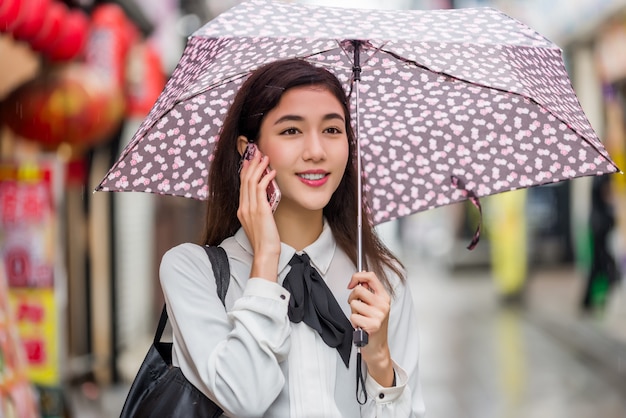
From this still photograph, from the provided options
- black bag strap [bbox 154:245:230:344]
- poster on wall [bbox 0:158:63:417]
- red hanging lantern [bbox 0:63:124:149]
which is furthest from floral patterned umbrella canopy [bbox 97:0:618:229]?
red hanging lantern [bbox 0:63:124:149]

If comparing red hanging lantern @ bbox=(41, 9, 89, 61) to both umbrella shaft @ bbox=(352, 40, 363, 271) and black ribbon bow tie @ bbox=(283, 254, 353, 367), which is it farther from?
black ribbon bow tie @ bbox=(283, 254, 353, 367)

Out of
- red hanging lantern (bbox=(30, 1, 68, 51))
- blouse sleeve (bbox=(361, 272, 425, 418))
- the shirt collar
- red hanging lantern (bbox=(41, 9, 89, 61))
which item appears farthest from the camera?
red hanging lantern (bbox=(41, 9, 89, 61))

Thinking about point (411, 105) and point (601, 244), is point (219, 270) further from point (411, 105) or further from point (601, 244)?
point (601, 244)

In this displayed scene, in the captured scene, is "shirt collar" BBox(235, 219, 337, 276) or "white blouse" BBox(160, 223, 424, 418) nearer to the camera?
"white blouse" BBox(160, 223, 424, 418)

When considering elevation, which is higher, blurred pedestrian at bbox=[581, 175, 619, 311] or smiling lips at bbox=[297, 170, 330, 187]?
smiling lips at bbox=[297, 170, 330, 187]

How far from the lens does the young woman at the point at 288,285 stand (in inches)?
77.7

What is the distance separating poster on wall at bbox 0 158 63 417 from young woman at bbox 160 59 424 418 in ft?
9.61

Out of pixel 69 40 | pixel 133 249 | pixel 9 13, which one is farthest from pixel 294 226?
pixel 133 249

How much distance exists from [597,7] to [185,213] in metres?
7.75

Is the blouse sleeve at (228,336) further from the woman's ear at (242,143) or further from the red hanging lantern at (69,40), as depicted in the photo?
the red hanging lantern at (69,40)

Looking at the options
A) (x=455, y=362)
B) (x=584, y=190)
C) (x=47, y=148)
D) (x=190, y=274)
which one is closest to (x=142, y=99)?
(x=47, y=148)

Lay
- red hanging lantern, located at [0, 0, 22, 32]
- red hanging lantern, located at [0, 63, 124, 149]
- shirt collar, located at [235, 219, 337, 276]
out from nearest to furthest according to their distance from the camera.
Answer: shirt collar, located at [235, 219, 337, 276]
red hanging lantern, located at [0, 0, 22, 32]
red hanging lantern, located at [0, 63, 124, 149]

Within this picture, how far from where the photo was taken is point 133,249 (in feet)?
35.7

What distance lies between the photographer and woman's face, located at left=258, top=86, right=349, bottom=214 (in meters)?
2.16
